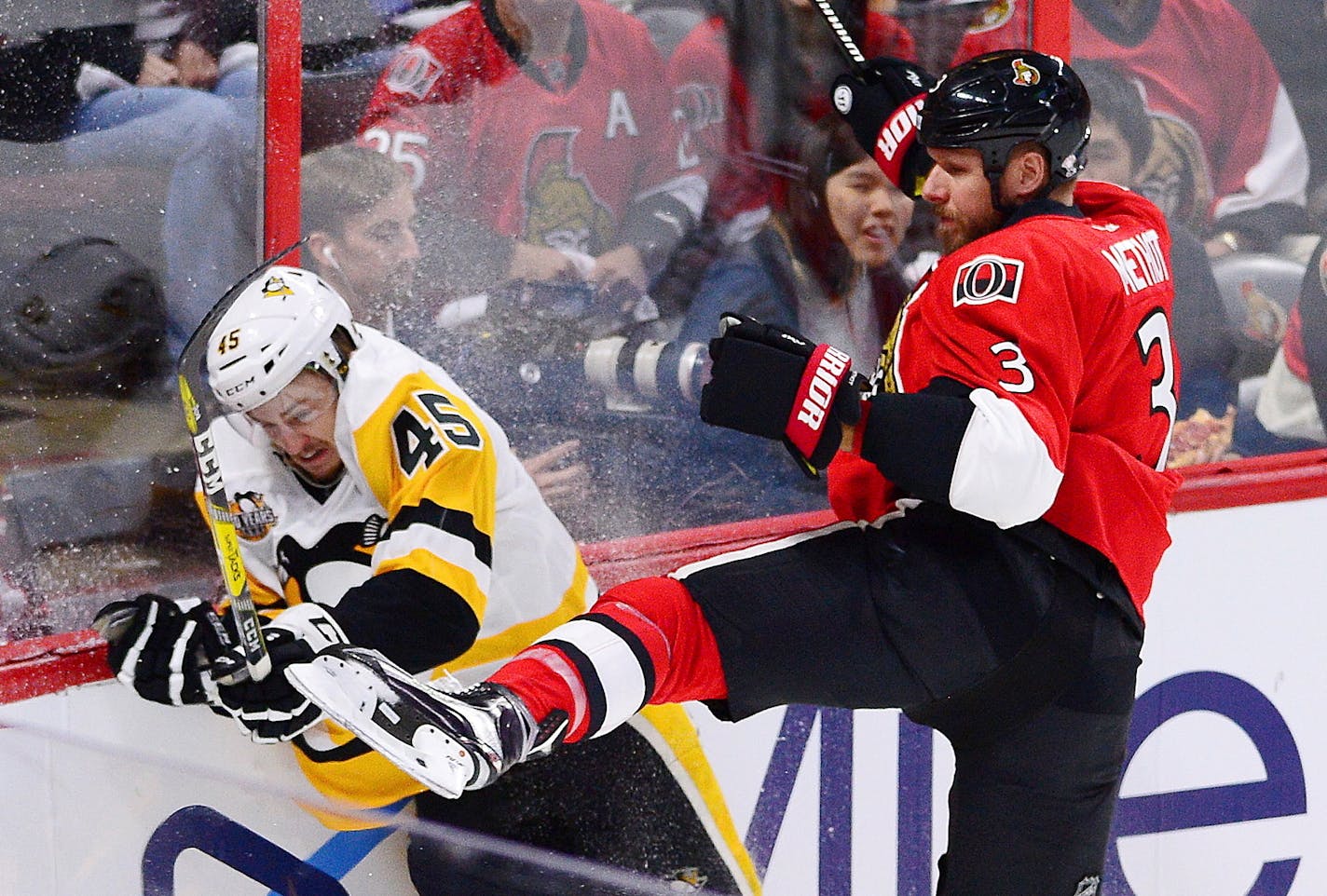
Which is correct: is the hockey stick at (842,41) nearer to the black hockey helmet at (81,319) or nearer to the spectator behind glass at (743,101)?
the spectator behind glass at (743,101)

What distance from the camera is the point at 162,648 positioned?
6.79 feet

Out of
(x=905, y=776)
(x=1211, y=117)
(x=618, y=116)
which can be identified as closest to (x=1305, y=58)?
(x=1211, y=117)

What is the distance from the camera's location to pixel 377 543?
2.15m

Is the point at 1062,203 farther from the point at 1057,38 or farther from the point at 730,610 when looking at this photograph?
the point at 1057,38

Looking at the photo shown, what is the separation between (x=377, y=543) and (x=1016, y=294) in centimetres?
Answer: 85

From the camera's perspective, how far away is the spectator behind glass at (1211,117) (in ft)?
10.7

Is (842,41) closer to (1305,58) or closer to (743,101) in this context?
(743,101)

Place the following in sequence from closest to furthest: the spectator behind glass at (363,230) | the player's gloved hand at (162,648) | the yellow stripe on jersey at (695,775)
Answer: the player's gloved hand at (162,648) → the yellow stripe on jersey at (695,775) → the spectator behind glass at (363,230)

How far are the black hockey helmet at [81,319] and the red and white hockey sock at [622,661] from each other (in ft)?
3.01

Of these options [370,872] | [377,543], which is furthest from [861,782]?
[377,543]

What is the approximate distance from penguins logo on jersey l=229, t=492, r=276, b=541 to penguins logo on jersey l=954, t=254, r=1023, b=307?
94cm

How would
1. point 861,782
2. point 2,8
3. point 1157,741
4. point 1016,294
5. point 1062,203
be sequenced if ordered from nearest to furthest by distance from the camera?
1. point 1016,294
2. point 1062,203
3. point 2,8
4. point 861,782
5. point 1157,741

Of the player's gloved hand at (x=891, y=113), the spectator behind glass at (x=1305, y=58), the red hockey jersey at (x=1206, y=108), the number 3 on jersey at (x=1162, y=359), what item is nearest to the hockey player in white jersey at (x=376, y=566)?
the player's gloved hand at (x=891, y=113)

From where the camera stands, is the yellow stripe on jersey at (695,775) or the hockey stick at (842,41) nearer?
the yellow stripe on jersey at (695,775)
